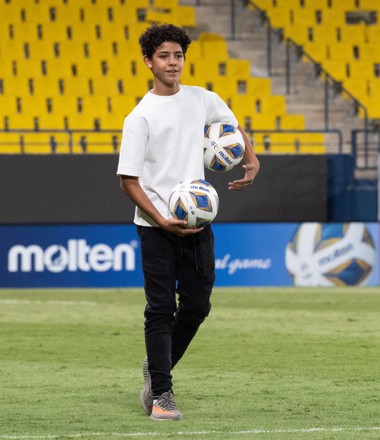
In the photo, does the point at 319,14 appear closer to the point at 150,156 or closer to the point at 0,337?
the point at 0,337

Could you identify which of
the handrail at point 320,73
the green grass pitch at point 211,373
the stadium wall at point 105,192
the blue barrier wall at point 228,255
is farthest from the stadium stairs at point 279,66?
the green grass pitch at point 211,373

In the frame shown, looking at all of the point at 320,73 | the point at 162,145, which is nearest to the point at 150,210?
the point at 162,145

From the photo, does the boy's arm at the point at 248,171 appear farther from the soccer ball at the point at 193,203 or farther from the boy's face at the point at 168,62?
the boy's face at the point at 168,62

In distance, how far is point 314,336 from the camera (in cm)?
1114

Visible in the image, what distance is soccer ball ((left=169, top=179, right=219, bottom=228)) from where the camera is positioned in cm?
586

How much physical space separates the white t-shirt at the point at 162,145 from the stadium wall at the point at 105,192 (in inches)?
497

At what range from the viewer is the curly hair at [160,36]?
5.99 metres

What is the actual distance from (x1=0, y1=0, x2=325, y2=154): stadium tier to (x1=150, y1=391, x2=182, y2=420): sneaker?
1546 cm

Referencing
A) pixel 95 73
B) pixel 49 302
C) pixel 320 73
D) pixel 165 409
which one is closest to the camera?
pixel 165 409

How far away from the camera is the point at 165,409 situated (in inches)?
236

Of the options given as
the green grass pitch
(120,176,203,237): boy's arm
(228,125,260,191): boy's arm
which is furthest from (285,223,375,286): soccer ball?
(120,176,203,237): boy's arm

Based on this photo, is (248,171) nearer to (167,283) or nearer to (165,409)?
(167,283)

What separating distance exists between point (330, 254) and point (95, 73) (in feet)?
21.9

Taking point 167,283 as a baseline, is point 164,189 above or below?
above
